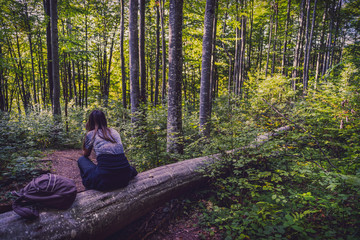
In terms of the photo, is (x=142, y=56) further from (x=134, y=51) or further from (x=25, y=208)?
(x=25, y=208)

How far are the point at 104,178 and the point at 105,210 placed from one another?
0.48m

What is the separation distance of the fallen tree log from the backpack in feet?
0.32

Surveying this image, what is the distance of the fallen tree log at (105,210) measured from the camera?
6.44ft

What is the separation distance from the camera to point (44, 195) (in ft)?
7.23

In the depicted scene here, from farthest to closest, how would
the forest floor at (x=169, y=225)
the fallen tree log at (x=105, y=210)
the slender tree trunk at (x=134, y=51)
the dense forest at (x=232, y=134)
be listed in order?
the slender tree trunk at (x=134, y=51) < the forest floor at (x=169, y=225) < the dense forest at (x=232, y=134) < the fallen tree log at (x=105, y=210)

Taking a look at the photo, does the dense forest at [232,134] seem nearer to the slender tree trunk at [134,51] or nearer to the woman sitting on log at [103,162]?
the slender tree trunk at [134,51]

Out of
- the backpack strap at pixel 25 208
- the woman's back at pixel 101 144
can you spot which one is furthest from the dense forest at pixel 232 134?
the woman's back at pixel 101 144

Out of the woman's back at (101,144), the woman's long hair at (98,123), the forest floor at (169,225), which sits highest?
the woman's long hair at (98,123)

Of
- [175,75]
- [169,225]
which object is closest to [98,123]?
[169,225]

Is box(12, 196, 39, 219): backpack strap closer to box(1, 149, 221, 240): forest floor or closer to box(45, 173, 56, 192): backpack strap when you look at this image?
box(45, 173, 56, 192): backpack strap

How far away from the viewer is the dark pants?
107 inches

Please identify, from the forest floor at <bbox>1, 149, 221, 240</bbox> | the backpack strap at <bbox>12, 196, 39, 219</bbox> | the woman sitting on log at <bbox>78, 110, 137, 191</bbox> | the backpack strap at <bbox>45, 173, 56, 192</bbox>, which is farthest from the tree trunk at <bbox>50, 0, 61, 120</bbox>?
the forest floor at <bbox>1, 149, 221, 240</bbox>

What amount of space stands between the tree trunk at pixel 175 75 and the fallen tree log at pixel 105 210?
3.98 ft

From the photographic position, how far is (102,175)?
8.95ft
